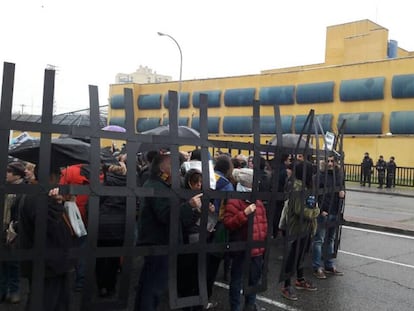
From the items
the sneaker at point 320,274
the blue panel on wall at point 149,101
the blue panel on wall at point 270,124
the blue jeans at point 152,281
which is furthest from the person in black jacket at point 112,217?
the blue panel on wall at point 149,101

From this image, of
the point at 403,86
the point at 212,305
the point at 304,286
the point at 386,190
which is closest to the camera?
the point at 212,305

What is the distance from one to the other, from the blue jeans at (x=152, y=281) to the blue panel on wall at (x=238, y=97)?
30832 millimetres

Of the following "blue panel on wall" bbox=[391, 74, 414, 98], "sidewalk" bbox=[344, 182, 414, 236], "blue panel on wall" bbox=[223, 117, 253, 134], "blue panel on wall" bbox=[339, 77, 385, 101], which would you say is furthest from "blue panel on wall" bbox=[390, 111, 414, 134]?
"blue panel on wall" bbox=[223, 117, 253, 134]

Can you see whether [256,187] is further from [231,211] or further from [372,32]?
[372,32]

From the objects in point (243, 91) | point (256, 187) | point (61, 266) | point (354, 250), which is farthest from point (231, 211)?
point (243, 91)

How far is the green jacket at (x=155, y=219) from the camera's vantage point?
3766mm

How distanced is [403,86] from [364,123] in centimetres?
309

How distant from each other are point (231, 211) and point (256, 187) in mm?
321

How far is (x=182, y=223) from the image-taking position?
3.93m

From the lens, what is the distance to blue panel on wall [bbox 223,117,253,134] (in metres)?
34.2

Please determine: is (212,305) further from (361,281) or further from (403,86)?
(403,86)

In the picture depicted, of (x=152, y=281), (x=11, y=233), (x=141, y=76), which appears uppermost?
(x=141, y=76)

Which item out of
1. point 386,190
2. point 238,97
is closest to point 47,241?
point 386,190

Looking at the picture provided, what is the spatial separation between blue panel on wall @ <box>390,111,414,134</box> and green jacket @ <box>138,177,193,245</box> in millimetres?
25175
